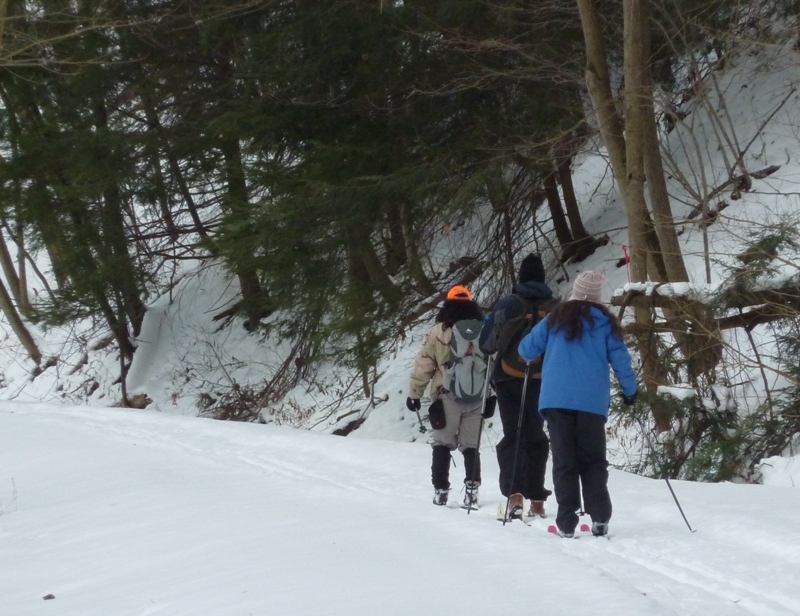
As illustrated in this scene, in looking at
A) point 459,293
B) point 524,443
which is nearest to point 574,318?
point 524,443

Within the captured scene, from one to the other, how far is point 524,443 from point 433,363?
931 millimetres

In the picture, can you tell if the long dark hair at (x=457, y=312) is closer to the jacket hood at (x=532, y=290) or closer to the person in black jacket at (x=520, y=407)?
the person in black jacket at (x=520, y=407)

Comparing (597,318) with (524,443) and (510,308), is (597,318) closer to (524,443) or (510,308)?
(510,308)

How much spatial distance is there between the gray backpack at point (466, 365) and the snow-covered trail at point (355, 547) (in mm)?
878

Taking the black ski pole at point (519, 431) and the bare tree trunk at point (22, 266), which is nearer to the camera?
the black ski pole at point (519, 431)

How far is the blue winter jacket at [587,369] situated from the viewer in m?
5.54

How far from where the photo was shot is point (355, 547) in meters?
5.30

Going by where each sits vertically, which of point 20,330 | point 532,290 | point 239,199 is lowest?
point 532,290

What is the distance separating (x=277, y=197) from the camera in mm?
12938

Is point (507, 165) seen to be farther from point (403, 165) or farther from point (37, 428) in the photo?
point (37, 428)

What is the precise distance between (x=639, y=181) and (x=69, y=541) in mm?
7740

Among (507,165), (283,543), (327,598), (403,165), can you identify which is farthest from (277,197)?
(327,598)

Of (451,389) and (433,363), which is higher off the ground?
(433,363)

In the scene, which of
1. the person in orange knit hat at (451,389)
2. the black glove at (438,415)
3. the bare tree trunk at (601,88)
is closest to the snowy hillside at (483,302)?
the bare tree trunk at (601,88)
